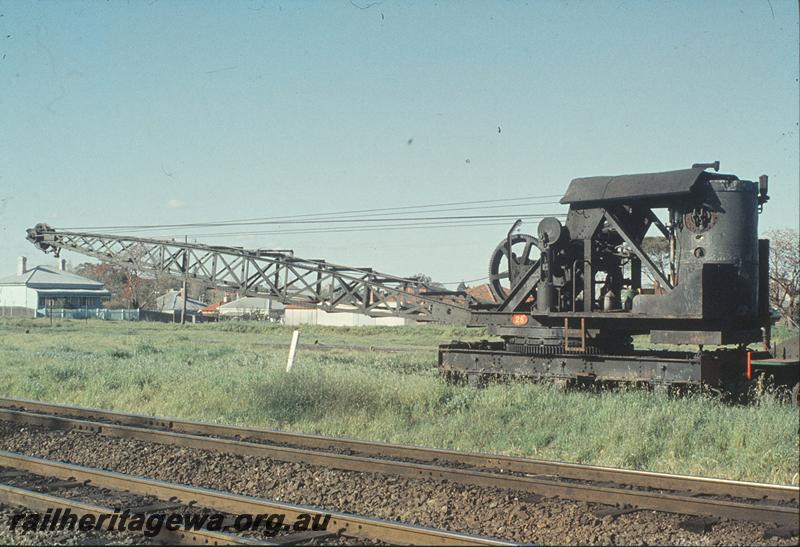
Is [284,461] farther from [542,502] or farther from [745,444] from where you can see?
[745,444]

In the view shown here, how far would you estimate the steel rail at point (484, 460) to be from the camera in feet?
24.4

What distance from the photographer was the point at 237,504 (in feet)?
23.4

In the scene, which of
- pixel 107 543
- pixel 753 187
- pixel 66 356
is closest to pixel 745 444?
pixel 753 187

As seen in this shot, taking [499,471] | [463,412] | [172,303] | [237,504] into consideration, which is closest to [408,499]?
[499,471]

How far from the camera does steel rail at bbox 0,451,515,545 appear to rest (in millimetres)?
6012

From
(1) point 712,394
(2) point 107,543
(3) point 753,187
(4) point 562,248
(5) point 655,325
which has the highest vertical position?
(3) point 753,187

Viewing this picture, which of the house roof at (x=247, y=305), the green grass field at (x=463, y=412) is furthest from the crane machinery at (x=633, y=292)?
the house roof at (x=247, y=305)

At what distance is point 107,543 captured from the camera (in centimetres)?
618

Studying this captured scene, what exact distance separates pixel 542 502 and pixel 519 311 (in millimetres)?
7467

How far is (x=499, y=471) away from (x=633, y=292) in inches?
239

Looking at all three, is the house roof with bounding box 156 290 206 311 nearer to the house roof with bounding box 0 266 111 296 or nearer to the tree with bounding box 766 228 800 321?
the house roof with bounding box 0 266 111 296

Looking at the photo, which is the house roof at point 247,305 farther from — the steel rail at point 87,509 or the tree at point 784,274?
the steel rail at point 87,509

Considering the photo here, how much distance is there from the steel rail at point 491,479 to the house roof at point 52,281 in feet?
263

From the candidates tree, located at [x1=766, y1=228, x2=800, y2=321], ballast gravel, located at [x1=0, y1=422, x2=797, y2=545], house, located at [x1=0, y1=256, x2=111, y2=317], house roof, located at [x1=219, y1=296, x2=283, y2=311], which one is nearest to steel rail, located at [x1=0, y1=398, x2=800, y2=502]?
ballast gravel, located at [x1=0, y1=422, x2=797, y2=545]
